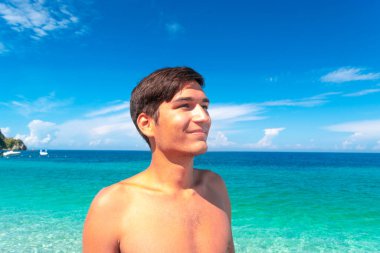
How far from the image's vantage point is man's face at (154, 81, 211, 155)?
1722 mm

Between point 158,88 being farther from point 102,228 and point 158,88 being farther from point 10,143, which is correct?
point 10,143

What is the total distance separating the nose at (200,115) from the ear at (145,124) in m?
0.32

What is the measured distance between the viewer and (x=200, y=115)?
5.73 ft

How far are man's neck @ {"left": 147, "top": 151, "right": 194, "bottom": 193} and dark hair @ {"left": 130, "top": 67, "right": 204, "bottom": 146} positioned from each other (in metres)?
0.30

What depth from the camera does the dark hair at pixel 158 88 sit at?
180cm

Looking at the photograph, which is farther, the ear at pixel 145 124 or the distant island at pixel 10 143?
the distant island at pixel 10 143

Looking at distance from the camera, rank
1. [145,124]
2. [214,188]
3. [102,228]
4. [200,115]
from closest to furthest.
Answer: [102,228] < [200,115] < [145,124] < [214,188]

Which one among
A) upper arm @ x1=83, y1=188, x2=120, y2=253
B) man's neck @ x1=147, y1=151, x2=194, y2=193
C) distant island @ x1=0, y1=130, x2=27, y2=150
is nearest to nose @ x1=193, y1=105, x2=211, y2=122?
man's neck @ x1=147, y1=151, x2=194, y2=193

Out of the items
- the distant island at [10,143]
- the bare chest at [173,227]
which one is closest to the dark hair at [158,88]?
the bare chest at [173,227]

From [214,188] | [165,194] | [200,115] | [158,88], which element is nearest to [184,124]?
[200,115]

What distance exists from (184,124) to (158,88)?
0.32 m

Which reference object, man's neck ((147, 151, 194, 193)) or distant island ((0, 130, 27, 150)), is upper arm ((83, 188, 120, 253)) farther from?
distant island ((0, 130, 27, 150))

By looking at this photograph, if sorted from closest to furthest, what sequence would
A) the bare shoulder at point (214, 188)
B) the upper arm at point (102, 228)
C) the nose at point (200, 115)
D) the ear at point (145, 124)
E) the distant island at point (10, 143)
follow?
1. the upper arm at point (102, 228)
2. the nose at point (200, 115)
3. the ear at point (145, 124)
4. the bare shoulder at point (214, 188)
5. the distant island at point (10, 143)

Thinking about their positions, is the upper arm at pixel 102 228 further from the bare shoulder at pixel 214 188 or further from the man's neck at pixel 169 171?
the bare shoulder at pixel 214 188
